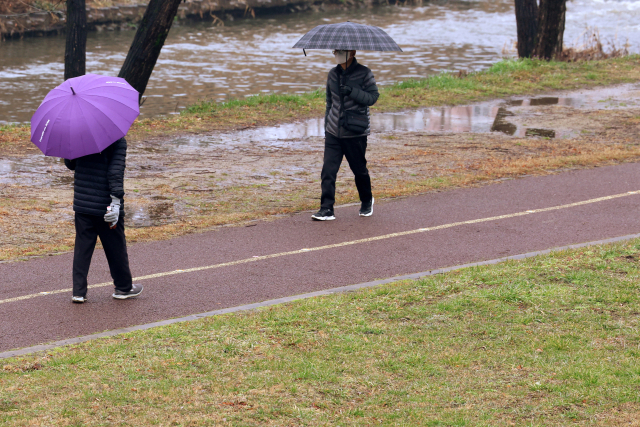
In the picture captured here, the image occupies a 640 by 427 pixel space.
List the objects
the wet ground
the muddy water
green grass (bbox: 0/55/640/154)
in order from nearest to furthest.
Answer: the wet ground, the muddy water, green grass (bbox: 0/55/640/154)

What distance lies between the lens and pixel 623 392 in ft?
14.4

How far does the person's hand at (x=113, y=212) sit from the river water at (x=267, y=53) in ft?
39.8

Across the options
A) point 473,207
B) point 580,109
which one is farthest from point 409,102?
point 473,207

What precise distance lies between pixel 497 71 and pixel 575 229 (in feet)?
41.6

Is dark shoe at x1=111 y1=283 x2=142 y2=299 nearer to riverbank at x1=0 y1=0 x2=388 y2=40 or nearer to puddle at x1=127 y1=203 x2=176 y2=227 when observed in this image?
puddle at x1=127 y1=203 x2=176 y2=227

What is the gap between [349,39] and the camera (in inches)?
333

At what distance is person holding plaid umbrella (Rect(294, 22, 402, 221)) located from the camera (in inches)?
336

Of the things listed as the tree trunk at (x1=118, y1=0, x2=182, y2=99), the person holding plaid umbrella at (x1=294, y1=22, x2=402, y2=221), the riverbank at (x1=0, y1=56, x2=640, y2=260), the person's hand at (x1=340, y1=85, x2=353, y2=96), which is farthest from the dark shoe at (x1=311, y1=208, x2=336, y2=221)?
the tree trunk at (x1=118, y1=0, x2=182, y2=99)

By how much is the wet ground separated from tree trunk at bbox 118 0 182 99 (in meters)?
1.87

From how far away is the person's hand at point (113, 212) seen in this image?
6.24 meters

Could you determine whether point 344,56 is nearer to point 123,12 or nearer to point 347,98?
point 347,98

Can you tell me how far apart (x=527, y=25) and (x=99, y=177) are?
60.7 ft

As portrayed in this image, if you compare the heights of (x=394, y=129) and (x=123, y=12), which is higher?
(x=123, y=12)

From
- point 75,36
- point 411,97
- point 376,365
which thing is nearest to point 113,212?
point 376,365
